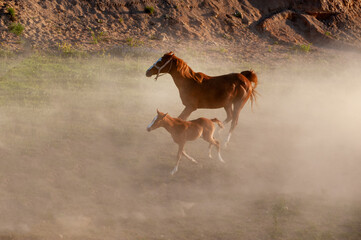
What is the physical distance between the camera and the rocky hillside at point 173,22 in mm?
20219

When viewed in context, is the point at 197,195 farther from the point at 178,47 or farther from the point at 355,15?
the point at 355,15

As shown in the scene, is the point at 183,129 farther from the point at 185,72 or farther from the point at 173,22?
the point at 173,22

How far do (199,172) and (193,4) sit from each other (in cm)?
1606

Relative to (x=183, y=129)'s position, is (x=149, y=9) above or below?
below

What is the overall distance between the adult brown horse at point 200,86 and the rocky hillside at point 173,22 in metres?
10.7

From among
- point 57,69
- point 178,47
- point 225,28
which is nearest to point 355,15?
point 225,28

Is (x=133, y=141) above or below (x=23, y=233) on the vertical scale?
below

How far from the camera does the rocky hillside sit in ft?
66.3

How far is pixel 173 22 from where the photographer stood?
22016 mm

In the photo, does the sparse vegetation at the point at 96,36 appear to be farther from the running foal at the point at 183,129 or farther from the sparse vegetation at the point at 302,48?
the running foal at the point at 183,129

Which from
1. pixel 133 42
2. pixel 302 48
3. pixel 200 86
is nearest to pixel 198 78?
pixel 200 86

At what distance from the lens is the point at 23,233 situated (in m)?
6.96

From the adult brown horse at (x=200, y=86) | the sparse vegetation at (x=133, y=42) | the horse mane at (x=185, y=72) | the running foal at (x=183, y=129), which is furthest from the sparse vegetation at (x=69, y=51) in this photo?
the running foal at (x=183, y=129)

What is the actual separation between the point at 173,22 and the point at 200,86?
12.8 meters
